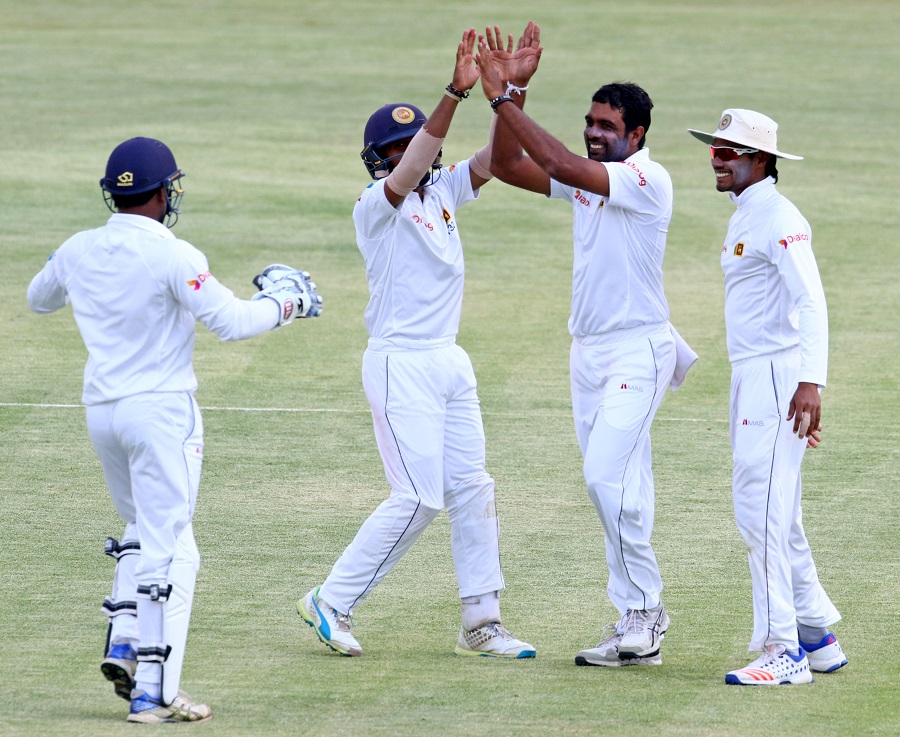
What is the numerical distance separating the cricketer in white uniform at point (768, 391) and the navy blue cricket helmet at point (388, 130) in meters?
1.37

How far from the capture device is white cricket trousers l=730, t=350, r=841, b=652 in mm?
6852

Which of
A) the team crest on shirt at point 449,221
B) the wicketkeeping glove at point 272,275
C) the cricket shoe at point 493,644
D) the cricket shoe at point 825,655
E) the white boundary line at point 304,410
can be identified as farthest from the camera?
the white boundary line at point 304,410

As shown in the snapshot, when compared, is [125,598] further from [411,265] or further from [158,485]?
[411,265]

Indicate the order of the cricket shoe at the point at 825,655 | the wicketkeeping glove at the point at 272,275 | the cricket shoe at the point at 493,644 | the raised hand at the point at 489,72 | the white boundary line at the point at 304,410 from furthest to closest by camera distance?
the white boundary line at the point at 304,410
the raised hand at the point at 489,72
the cricket shoe at the point at 493,644
the cricket shoe at the point at 825,655
the wicketkeeping glove at the point at 272,275

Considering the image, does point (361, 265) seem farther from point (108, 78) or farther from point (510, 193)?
point (108, 78)

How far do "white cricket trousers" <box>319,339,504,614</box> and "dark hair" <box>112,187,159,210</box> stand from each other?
153 cm

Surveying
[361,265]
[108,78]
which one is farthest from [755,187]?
[108,78]

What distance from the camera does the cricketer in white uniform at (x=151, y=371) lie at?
6160mm

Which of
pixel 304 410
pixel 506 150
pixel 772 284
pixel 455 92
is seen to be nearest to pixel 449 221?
pixel 506 150

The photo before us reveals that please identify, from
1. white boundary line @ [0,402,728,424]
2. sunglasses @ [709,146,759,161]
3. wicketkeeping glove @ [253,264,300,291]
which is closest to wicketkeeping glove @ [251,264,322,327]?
wicketkeeping glove @ [253,264,300,291]

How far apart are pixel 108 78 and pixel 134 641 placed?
24426 millimetres

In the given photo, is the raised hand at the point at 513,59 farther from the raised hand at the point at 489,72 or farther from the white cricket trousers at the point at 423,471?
the white cricket trousers at the point at 423,471

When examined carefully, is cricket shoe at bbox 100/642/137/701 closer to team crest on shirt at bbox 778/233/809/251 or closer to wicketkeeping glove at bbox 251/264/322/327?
wicketkeeping glove at bbox 251/264/322/327

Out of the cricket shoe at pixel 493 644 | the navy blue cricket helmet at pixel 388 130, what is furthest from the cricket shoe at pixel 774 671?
the navy blue cricket helmet at pixel 388 130
